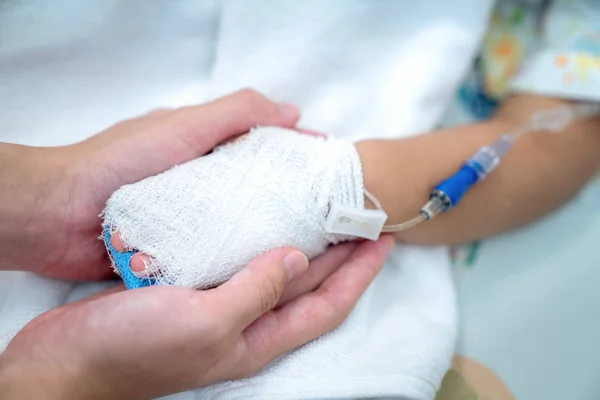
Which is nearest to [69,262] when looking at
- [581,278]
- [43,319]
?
[43,319]

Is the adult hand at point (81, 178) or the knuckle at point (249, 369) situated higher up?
the adult hand at point (81, 178)

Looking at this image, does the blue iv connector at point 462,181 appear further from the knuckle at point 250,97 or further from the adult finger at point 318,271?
the knuckle at point 250,97

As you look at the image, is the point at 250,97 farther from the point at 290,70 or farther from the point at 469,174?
the point at 469,174

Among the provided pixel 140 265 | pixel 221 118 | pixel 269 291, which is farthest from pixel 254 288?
pixel 221 118

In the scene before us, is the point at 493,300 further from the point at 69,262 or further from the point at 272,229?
the point at 69,262

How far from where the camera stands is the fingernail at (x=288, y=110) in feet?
2.73

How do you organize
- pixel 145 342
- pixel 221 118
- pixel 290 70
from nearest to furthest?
pixel 145 342 < pixel 221 118 < pixel 290 70

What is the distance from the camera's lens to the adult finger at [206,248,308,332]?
550 millimetres

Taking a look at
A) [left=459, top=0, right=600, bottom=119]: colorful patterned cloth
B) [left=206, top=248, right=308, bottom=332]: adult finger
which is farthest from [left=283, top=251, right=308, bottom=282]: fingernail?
[left=459, top=0, right=600, bottom=119]: colorful patterned cloth

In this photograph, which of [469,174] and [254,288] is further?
[469,174]

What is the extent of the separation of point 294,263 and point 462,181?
0.99 ft

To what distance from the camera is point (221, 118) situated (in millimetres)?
760

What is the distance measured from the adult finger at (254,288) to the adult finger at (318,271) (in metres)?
0.13

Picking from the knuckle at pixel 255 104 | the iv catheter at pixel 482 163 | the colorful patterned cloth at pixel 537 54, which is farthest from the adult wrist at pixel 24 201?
the colorful patterned cloth at pixel 537 54
